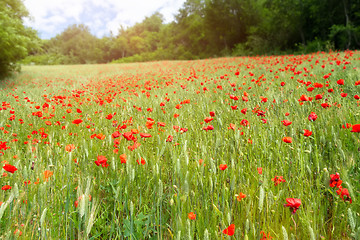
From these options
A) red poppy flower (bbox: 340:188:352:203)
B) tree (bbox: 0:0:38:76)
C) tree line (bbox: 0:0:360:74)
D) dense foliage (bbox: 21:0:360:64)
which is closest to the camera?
red poppy flower (bbox: 340:188:352:203)

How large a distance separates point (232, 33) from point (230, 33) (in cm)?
35

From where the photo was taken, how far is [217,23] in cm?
3481

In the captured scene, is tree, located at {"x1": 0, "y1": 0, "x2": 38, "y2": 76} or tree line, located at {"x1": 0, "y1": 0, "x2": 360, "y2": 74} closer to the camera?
tree, located at {"x1": 0, "y1": 0, "x2": 38, "y2": 76}

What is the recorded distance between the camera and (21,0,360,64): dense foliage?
20.7 metres

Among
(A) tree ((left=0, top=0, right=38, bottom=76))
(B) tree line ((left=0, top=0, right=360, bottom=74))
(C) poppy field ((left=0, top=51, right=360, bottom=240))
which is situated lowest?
(C) poppy field ((left=0, top=51, right=360, bottom=240))

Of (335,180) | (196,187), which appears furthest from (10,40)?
(335,180)

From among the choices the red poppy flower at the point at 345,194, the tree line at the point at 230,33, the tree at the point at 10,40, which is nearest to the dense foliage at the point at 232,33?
the tree line at the point at 230,33

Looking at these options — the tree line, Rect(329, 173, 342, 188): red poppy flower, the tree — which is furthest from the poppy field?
the tree line

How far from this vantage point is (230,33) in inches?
1346

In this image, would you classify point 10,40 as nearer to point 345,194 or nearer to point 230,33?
point 345,194

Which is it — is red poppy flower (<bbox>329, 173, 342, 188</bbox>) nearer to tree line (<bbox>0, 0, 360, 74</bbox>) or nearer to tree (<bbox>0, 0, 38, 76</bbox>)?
tree (<bbox>0, 0, 38, 76</bbox>)

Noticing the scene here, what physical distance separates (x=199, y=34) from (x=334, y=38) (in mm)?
25017

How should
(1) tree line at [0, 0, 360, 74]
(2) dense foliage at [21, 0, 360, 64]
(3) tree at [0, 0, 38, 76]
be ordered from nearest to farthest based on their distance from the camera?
(3) tree at [0, 0, 38, 76] < (1) tree line at [0, 0, 360, 74] < (2) dense foliage at [21, 0, 360, 64]

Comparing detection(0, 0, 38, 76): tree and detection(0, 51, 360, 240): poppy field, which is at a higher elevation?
detection(0, 0, 38, 76): tree
